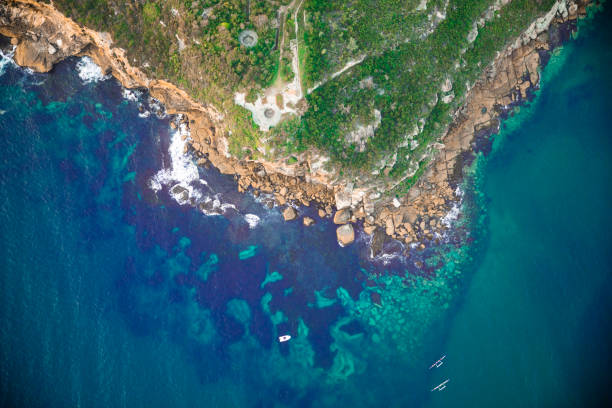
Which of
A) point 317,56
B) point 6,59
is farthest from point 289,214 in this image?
point 6,59

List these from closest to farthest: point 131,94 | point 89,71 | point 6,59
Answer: point 6,59
point 89,71
point 131,94

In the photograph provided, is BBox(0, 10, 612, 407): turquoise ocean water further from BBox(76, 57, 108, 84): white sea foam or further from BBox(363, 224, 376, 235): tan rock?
BBox(363, 224, 376, 235): tan rock

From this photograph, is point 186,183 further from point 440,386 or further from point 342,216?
point 440,386

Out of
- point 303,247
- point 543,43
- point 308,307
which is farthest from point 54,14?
point 543,43

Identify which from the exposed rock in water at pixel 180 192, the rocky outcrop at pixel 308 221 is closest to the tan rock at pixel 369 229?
the rocky outcrop at pixel 308 221

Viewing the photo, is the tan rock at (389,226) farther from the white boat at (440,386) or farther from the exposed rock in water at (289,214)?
the white boat at (440,386)

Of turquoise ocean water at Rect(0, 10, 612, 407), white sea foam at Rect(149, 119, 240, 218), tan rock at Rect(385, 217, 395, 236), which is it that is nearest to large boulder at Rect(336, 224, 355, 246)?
turquoise ocean water at Rect(0, 10, 612, 407)
